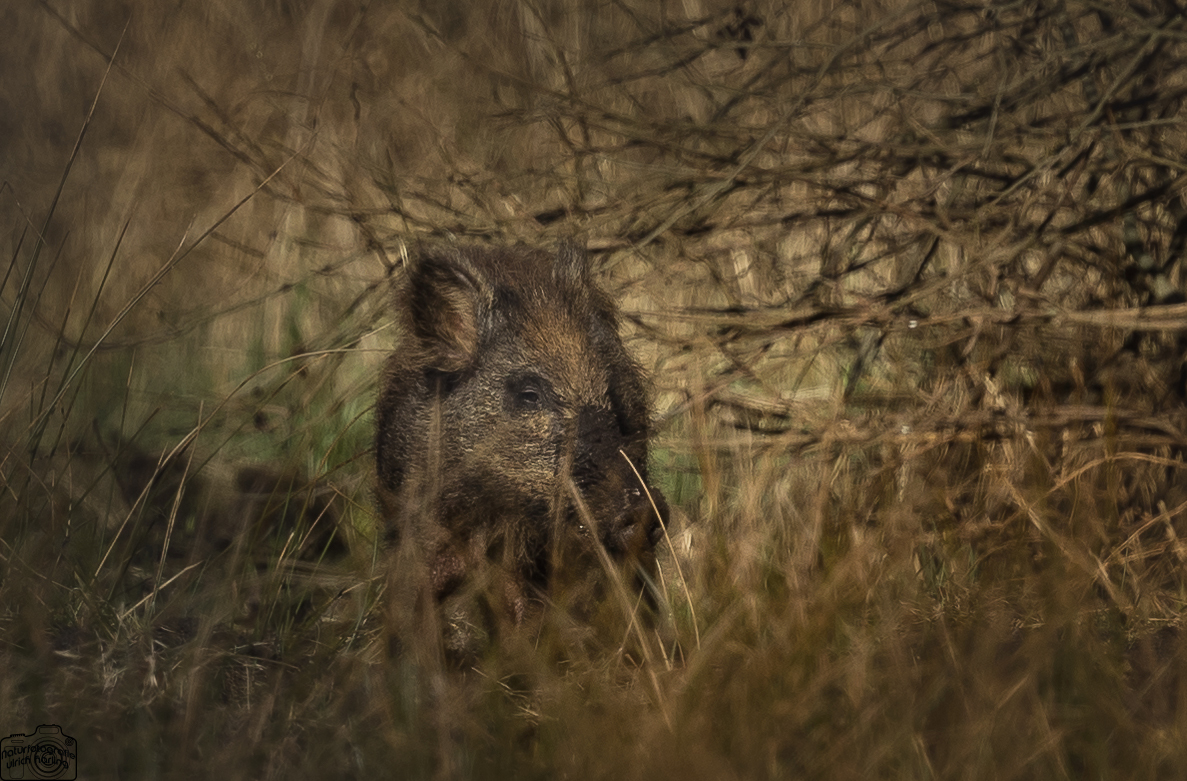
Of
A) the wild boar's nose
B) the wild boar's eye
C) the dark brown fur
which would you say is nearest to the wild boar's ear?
the dark brown fur

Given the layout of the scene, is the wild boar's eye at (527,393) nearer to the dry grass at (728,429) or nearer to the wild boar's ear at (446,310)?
the wild boar's ear at (446,310)

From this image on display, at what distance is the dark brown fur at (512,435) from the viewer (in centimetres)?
369

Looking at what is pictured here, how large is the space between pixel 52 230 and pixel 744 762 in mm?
6667

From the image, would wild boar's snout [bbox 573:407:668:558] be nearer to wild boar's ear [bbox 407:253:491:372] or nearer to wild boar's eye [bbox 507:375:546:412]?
wild boar's eye [bbox 507:375:546:412]

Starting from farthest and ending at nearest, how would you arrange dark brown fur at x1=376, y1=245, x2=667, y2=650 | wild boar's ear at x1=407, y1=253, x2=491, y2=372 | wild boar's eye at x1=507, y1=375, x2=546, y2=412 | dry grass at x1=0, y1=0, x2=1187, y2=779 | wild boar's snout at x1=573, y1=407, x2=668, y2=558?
wild boar's ear at x1=407, y1=253, x2=491, y2=372 < wild boar's eye at x1=507, y1=375, x2=546, y2=412 < dark brown fur at x1=376, y1=245, x2=667, y2=650 < wild boar's snout at x1=573, y1=407, x2=668, y2=558 < dry grass at x1=0, y1=0, x2=1187, y2=779

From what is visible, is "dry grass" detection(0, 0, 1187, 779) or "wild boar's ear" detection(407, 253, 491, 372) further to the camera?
"wild boar's ear" detection(407, 253, 491, 372)

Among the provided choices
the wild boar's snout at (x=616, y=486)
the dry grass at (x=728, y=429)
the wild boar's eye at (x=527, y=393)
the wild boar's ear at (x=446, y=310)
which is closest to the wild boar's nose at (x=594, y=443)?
the wild boar's snout at (x=616, y=486)

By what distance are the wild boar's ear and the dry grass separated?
0.40m

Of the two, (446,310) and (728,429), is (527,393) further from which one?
(728,429)

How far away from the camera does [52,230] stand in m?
7.68

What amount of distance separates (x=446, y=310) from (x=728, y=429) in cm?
144

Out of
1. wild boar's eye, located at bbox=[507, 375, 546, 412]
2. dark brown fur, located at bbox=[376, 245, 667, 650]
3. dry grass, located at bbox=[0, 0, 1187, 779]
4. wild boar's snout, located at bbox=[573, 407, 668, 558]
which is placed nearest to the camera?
dry grass, located at bbox=[0, 0, 1187, 779]

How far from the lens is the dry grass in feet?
9.12

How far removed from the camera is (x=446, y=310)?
4.08m
